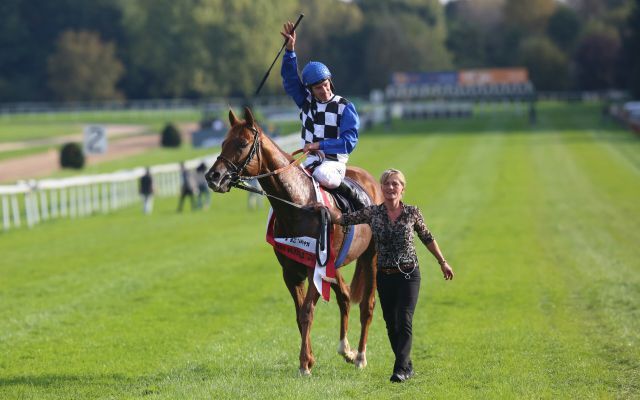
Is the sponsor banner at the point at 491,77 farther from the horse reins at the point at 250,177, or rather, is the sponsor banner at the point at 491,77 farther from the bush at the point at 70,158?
the horse reins at the point at 250,177

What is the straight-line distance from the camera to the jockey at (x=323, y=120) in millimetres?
8141

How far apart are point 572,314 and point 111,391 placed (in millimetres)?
5505

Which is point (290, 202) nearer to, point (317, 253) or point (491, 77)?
point (317, 253)

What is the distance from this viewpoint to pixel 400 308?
304 inches

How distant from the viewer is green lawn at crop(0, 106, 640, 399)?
7828 mm

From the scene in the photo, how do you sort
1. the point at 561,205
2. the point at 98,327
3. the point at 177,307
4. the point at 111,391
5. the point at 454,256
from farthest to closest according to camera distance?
the point at 561,205, the point at 454,256, the point at 177,307, the point at 98,327, the point at 111,391

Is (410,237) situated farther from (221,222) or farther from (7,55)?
(7,55)

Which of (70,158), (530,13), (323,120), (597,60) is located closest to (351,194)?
(323,120)

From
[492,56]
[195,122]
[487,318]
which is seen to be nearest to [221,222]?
[487,318]

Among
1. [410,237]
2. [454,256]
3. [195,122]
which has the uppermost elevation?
[410,237]

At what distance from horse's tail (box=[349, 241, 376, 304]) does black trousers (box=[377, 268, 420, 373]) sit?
1.05 metres

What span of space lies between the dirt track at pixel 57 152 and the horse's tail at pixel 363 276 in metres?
26.4

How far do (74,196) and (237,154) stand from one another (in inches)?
767

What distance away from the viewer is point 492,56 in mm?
99500
